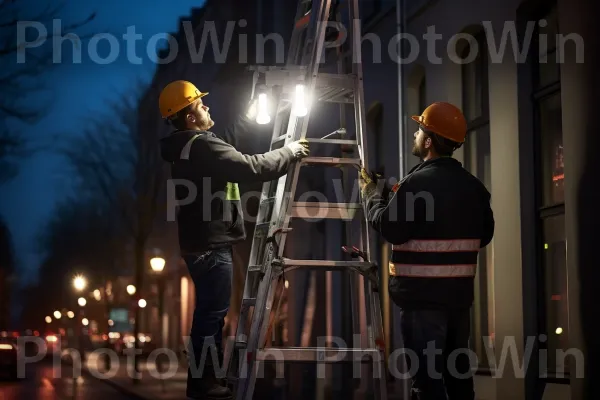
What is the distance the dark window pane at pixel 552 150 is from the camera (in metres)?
11.9

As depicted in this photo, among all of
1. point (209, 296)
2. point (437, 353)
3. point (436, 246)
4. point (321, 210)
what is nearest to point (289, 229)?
point (321, 210)

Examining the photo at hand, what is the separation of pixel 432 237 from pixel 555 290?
17.1 ft

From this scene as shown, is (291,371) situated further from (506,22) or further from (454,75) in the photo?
(506,22)

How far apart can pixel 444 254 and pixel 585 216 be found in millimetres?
3117

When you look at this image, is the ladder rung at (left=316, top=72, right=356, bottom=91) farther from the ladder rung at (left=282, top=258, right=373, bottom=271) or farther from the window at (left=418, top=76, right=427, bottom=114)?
the window at (left=418, top=76, right=427, bottom=114)

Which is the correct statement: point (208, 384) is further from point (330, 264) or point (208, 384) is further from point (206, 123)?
point (206, 123)

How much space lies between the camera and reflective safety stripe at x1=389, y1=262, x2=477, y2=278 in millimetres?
7098

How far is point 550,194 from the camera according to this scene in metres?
12.1

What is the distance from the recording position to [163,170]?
33719 mm

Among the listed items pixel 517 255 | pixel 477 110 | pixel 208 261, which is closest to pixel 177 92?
pixel 208 261

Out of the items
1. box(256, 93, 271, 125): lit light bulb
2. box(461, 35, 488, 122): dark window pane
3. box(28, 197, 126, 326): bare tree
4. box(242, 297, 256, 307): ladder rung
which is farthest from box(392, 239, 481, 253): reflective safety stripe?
box(28, 197, 126, 326): bare tree

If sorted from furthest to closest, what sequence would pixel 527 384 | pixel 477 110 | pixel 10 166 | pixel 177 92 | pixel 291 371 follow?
pixel 10 166 → pixel 291 371 → pixel 477 110 → pixel 527 384 → pixel 177 92

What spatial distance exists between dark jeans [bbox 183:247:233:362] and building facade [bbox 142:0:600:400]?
339 centimetres

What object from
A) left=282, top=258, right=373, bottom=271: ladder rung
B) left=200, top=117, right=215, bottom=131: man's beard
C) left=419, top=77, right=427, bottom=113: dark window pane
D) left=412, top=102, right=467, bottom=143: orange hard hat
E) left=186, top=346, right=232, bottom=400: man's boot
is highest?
left=419, top=77, right=427, bottom=113: dark window pane
